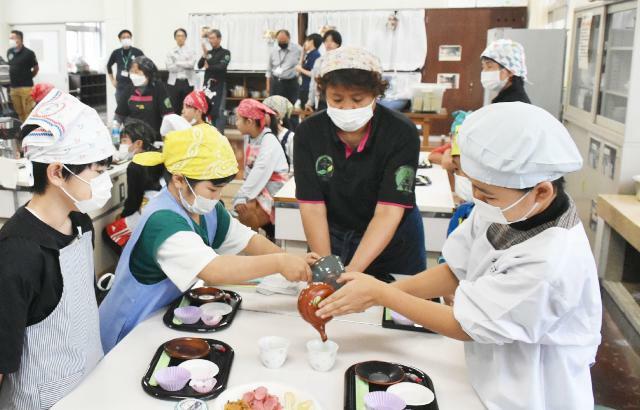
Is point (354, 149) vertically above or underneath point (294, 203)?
above

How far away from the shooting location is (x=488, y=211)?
1235 mm

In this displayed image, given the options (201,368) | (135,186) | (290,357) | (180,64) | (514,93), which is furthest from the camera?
(180,64)

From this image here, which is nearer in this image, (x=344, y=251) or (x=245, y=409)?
(x=245, y=409)

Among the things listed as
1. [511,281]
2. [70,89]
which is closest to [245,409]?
[511,281]

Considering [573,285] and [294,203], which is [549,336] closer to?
[573,285]

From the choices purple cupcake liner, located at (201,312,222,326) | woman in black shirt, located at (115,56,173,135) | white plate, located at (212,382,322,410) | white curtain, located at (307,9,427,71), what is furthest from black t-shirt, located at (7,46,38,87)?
white plate, located at (212,382,322,410)

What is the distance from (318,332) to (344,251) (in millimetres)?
586

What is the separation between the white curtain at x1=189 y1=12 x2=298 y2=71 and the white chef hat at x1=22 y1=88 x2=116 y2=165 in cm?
796

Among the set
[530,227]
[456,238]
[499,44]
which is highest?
[499,44]

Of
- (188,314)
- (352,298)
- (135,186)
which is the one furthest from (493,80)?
(188,314)

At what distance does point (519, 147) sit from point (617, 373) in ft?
7.58

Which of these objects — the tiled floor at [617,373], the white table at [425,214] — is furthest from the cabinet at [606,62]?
the white table at [425,214]

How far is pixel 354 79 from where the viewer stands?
6.02ft

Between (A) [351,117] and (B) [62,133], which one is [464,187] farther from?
(B) [62,133]
